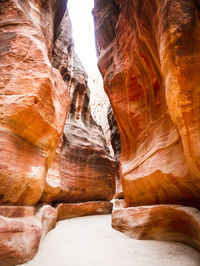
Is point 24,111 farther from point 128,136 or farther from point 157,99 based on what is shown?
point 128,136

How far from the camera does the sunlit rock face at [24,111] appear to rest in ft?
9.40

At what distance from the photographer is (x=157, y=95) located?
4270mm

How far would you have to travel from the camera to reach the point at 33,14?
5297 mm

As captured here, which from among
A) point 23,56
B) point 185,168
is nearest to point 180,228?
point 185,168

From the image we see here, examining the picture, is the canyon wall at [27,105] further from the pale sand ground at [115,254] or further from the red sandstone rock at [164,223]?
the red sandstone rock at [164,223]

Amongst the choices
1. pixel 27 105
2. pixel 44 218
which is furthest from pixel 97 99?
pixel 27 105

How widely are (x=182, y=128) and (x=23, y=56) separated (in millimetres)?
3536

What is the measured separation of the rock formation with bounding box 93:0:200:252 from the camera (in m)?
2.42

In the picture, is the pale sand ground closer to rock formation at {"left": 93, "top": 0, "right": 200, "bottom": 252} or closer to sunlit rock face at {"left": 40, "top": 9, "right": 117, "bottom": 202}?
rock formation at {"left": 93, "top": 0, "right": 200, "bottom": 252}

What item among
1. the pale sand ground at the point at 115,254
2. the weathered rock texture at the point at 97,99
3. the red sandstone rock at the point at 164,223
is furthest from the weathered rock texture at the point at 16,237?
the weathered rock texture at the point at 97,99

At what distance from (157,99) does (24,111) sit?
3148 millimetres

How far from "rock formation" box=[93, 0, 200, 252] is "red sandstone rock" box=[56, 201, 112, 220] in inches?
147

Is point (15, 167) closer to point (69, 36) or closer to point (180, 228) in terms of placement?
point (180, 228)

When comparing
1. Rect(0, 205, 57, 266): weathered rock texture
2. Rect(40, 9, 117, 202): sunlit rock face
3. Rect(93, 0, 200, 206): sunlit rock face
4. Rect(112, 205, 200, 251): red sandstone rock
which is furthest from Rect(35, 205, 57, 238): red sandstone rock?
Rect(93, 0, 200, 206): sunlit rock face
